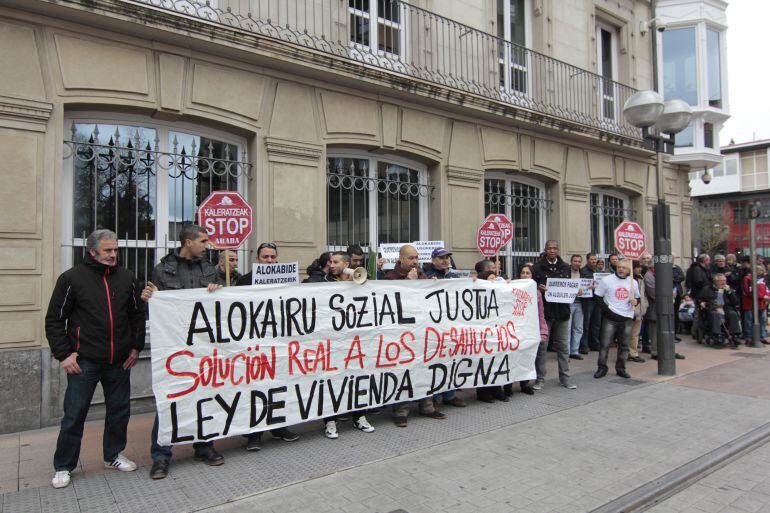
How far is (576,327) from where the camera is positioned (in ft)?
32.4

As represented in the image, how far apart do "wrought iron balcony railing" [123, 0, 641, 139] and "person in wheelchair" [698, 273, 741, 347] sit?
434 cm

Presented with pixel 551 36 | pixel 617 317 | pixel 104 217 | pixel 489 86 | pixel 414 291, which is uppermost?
pixel 551 36

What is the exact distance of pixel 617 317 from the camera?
25.0 feet

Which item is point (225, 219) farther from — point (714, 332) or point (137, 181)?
point (714, 332)

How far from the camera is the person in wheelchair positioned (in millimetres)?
10922

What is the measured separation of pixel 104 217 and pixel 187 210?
1.00 metres

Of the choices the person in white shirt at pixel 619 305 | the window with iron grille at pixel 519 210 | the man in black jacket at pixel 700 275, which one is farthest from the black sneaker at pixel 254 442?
the man in black jacket at pixel 700 275

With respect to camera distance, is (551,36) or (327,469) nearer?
(327,469)

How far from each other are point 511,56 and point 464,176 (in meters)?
3.62

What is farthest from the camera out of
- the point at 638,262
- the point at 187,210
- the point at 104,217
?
the point at 638,262

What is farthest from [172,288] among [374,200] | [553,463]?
[374,200]

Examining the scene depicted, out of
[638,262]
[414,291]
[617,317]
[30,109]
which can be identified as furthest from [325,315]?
[638,262]

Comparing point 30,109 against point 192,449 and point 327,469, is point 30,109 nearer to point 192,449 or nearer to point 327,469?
point 192,449

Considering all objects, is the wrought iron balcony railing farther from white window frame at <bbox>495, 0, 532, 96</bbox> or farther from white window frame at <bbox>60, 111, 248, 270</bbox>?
white window frame at <bbox>60, 111, 248, 270</bbox>
